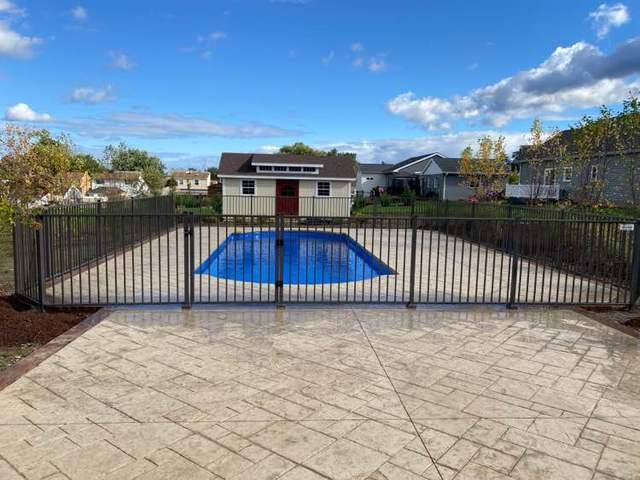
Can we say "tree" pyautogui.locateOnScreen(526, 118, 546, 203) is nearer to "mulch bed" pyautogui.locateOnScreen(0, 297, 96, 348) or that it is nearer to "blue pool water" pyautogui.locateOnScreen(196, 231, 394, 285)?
"blue pool water" pyautogui.locateOnScreen(196, 231, 394, 285)

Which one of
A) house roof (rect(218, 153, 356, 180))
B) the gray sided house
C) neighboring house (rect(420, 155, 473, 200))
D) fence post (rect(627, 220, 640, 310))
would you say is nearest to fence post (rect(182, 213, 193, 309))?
fence post (rect(627, 220, 640, 310))

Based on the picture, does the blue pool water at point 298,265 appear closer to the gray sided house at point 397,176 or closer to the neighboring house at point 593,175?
the neighboring house at point 593,175

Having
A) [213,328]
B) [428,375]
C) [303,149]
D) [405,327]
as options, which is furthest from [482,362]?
[303,149]

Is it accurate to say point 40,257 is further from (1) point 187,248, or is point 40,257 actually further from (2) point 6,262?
(2) point 6,262

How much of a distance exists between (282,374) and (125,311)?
292cm

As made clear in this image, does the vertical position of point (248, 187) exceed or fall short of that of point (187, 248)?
it exceeds it

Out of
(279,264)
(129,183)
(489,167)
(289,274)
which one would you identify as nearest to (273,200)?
(129,183)

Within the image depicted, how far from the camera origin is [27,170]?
883cm

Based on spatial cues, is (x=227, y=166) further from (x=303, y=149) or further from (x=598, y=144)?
(x=303, y=149)

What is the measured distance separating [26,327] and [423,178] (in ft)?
132

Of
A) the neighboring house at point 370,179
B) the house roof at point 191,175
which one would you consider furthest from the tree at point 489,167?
the house roof at point 191,175

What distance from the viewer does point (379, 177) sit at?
Result: 179ft

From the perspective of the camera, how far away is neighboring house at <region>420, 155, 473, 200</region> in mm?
36188

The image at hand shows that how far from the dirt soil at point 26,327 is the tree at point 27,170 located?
1101 mm
